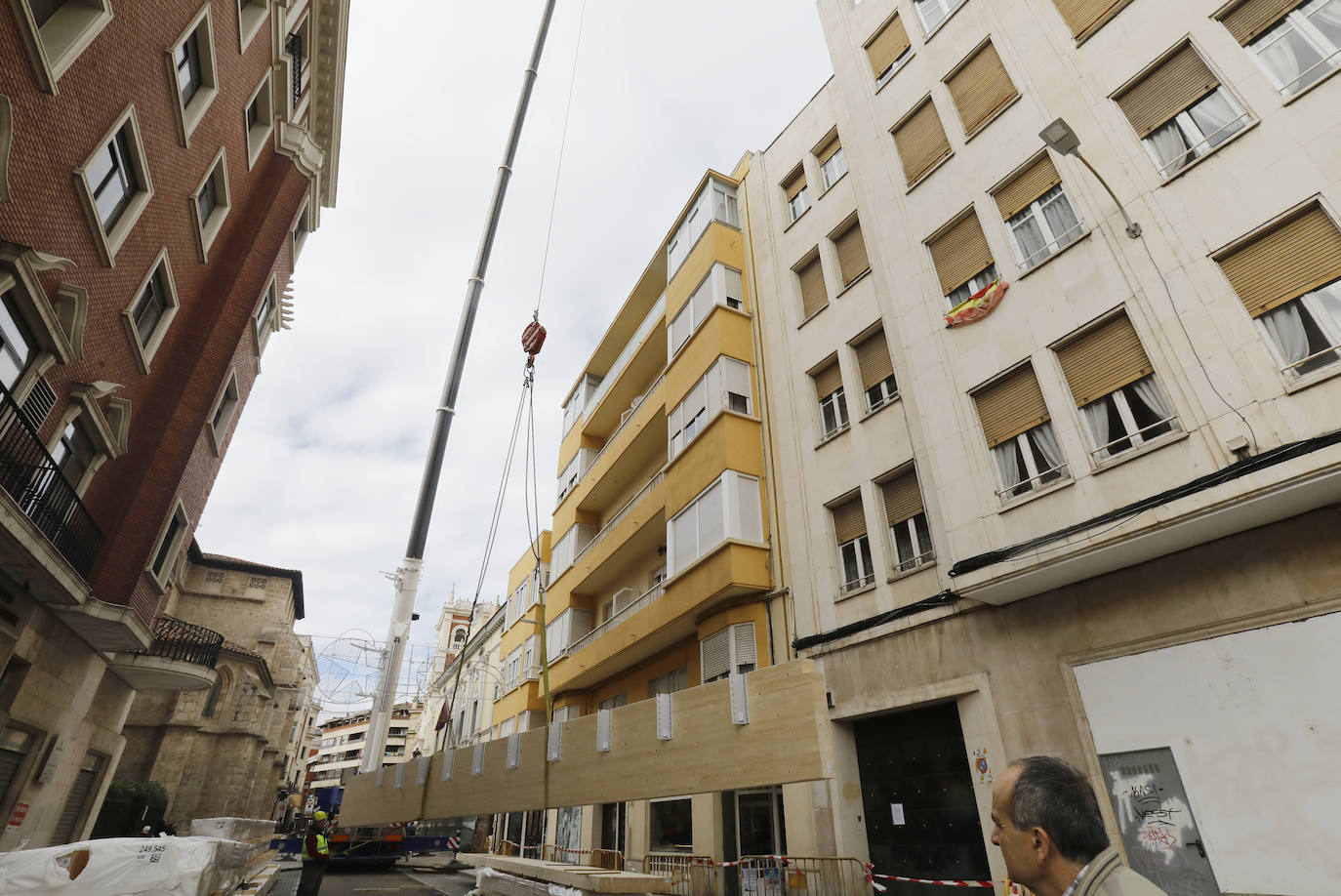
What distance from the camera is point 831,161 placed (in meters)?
17.9

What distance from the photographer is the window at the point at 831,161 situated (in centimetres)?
1742

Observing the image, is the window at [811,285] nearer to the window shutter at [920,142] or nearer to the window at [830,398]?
the window at [830,398]

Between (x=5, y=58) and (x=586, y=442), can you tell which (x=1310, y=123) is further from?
(x=586, y=442)

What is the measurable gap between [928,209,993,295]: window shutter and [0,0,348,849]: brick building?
14.3 metres

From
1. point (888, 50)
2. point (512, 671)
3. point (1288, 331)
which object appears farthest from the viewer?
point (512, 671)

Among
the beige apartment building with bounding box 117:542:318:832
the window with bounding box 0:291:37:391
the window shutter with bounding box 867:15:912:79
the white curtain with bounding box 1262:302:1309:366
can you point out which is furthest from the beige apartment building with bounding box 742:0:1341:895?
the beige apartment building with bounding box 117:542:318:832

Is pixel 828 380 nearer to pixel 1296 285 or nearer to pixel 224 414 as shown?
pixel 1296 285

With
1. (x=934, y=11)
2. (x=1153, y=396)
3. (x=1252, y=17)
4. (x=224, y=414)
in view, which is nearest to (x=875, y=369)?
(x=1153, y=396)

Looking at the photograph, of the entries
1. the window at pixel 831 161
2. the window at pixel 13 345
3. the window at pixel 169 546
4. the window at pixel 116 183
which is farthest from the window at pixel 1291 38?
the window at pixel 169 546

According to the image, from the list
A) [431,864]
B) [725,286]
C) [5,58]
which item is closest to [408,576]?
[5,58]

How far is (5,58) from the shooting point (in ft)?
26.4

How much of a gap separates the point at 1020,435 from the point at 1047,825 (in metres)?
9.46

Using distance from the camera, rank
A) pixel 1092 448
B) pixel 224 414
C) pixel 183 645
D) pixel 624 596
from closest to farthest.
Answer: pixel 1092 448
pixel 224 414
pixel 183 645
pixel 624 596

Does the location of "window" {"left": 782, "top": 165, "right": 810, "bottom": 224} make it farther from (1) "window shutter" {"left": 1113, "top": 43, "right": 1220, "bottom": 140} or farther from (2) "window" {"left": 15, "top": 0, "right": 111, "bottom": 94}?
(2) "window" {"left": 15, "top": 0, "right": 111, "bottom": 94}
